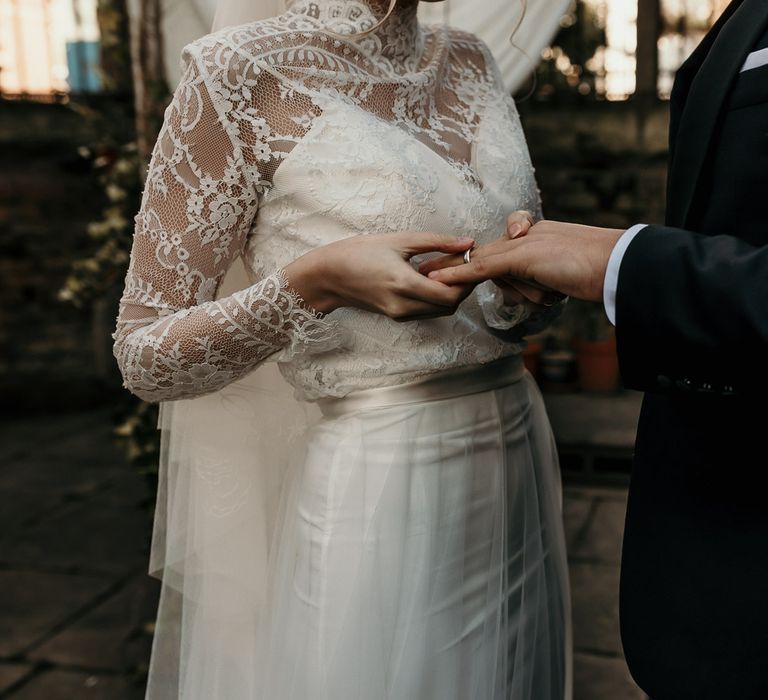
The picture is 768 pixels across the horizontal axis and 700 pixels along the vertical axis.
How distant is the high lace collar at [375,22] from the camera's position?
1.54 metres

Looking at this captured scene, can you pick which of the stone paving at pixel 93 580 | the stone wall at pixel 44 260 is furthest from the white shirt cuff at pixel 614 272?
the stone wall at pixel 44 260

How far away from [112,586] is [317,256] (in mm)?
3180

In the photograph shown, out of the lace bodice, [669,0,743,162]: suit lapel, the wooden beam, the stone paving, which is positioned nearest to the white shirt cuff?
[669,0,743,162]: suit lapel

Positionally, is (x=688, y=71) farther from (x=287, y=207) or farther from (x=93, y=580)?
(x=93, y=580)

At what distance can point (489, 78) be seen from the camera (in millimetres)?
1822

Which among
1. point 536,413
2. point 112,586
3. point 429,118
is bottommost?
point 112,586

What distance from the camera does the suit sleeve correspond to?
938 mm

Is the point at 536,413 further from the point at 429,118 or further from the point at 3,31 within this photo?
the point at 3,31

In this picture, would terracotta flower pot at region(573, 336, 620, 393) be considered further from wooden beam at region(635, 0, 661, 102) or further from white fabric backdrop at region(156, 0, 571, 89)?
white fabric backdrop at region(156, 0, 571, 89)

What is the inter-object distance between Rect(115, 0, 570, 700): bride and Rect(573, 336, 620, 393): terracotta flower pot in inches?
177

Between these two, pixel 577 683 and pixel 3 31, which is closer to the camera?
pixel 577 683

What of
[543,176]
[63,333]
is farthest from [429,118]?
[63,333]

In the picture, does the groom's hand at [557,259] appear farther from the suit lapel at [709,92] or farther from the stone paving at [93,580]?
the stone paving at [93,580]

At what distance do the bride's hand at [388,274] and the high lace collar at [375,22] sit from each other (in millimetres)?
467
